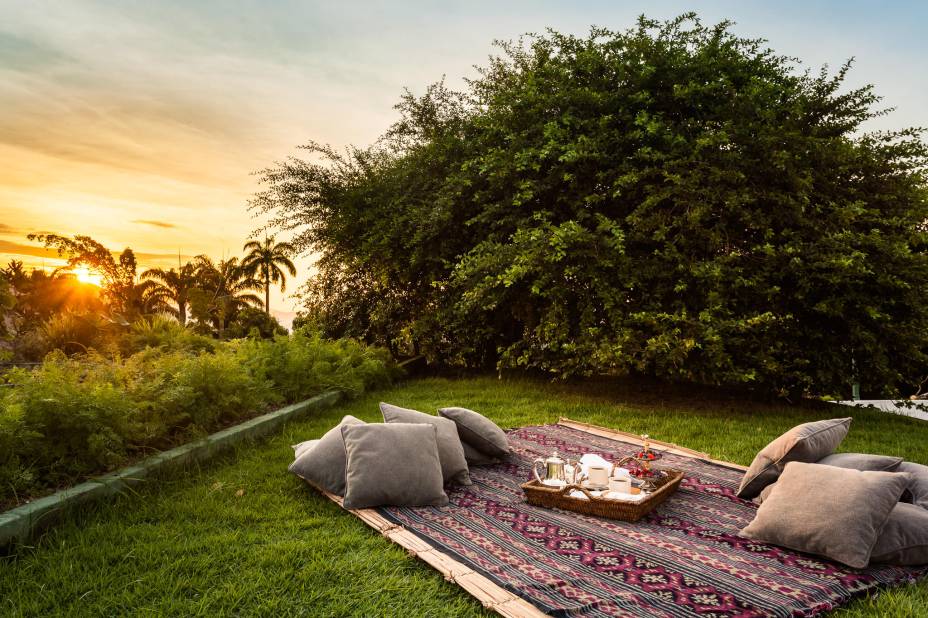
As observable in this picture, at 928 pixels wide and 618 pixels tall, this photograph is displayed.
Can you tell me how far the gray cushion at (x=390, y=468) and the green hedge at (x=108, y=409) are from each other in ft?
5.28

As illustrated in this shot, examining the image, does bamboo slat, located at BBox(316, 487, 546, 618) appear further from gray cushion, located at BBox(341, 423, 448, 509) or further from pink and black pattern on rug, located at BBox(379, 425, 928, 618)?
gray cushion, located at BBox(341, 423, 448, 509)

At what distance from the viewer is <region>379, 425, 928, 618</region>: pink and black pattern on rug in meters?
2.66

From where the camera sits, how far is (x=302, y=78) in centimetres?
959

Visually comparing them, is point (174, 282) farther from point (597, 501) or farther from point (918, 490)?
point (918, 490)

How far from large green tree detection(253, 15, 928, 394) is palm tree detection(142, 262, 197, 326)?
31.7 metres

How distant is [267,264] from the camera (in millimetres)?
44031

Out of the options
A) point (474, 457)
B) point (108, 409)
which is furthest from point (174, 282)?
point (474, 457)

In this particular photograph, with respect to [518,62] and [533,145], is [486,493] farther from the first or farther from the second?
[518,62]

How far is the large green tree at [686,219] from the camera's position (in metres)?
7.54

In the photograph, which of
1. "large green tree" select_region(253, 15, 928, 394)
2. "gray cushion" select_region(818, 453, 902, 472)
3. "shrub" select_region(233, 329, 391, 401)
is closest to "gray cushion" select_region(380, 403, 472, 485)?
"gray cushion" select_region(818, 453, 902, 472)

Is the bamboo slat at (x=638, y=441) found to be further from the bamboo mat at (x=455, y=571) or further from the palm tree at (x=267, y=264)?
the palm tree at (x=267, y=264)

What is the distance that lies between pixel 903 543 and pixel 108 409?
16.1 feet

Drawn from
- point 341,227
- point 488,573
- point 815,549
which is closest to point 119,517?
point 488,573

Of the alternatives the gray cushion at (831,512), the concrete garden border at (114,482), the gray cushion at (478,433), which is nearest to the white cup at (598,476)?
the gray cushion at (831,512)
